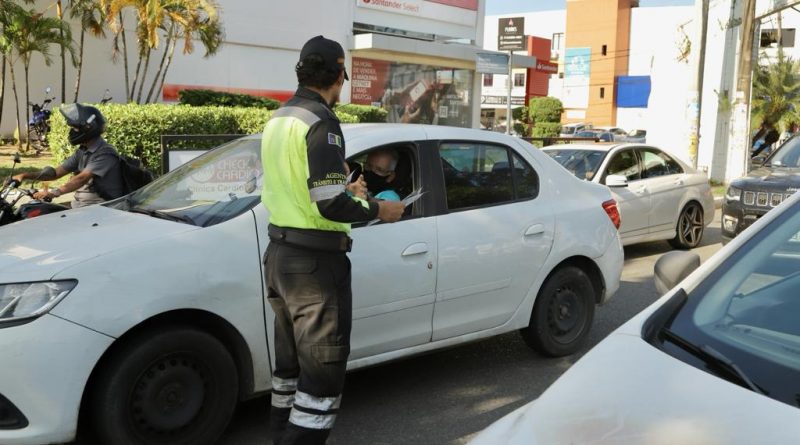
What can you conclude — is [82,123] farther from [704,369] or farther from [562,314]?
[704,369]

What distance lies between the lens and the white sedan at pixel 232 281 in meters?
3.32

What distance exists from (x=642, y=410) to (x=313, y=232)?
174 centimetres

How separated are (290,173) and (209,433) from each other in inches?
55.5

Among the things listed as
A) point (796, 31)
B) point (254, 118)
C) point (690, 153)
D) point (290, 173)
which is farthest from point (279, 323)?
point (796, 31)

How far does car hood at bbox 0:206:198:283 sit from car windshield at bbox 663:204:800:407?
8.26 ft

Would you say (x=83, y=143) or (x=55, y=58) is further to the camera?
(x=55, y=58)

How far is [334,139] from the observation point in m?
3.21

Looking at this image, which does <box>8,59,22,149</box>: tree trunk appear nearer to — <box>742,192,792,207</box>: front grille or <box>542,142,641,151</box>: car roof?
<box>542,142,641,151</box>: car roof

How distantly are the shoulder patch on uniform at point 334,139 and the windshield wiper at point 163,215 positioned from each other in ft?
3.61

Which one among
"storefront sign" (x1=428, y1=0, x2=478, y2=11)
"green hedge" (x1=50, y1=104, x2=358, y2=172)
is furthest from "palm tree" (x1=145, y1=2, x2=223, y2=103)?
"storefront sign" (x1=428, y1=0, x2=478, y2=11)

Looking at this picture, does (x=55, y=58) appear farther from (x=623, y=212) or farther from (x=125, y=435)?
(x=125, y=435)

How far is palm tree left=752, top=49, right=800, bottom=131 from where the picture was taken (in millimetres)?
26703

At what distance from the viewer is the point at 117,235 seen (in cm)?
377

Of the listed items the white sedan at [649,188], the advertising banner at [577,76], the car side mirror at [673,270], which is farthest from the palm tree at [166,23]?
the advertising banner at [577,76]
